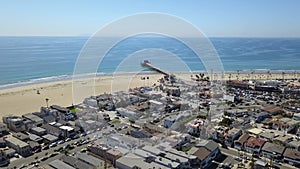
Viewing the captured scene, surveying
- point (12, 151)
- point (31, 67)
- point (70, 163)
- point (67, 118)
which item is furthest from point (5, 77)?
point (70, 163)

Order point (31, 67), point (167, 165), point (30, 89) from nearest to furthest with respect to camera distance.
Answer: point (167, 165) → point (30, 89) → point (31, 67)

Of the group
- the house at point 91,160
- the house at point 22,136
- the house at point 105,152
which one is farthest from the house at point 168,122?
the house at point 22,136

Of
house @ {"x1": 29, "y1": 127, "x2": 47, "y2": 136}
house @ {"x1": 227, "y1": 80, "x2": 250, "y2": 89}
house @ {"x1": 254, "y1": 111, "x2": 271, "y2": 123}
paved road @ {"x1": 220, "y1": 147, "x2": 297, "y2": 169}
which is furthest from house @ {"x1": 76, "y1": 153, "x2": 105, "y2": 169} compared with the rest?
house @ {"x1": 227, "y1": 80, "x2": 250, "y2": 89}

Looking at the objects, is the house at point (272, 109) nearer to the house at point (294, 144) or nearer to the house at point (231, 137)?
the house at point (294, 144)

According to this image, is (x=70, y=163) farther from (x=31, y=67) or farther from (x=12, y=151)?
(x=31, y=67)

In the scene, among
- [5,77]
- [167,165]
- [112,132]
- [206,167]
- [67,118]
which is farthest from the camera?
[5,77]

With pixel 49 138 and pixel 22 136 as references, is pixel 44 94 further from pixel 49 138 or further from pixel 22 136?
pixel 49 138
